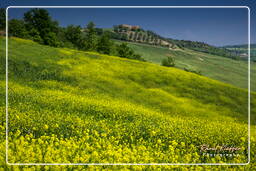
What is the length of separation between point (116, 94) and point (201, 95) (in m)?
1.99

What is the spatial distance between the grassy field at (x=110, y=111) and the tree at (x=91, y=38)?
0.24 m

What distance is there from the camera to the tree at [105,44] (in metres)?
6.21

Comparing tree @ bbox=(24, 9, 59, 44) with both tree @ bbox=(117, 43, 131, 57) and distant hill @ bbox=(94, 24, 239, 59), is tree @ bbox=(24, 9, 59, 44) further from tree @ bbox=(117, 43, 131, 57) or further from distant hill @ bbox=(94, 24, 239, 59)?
tree @ bbox=(117, 43, 131, 57)

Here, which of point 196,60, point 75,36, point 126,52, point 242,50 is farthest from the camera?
point 196,60

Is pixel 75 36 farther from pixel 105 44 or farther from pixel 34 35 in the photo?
pixel 34 35

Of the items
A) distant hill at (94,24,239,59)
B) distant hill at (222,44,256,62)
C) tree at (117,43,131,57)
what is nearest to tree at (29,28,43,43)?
distant hill at (94,24,239,59)

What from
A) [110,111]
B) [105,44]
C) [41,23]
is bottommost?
[110,111]

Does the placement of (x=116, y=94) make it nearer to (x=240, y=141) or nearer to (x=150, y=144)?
(x=150, y=144)

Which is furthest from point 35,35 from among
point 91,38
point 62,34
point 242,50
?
point 242,50

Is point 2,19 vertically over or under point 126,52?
over

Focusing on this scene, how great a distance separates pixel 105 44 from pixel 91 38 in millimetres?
335

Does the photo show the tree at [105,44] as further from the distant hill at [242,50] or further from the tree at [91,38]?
the distant hill at [242,50]

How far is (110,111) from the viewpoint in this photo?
21.3ft

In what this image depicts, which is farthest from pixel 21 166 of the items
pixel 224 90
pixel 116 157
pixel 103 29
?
pixel 224 90
